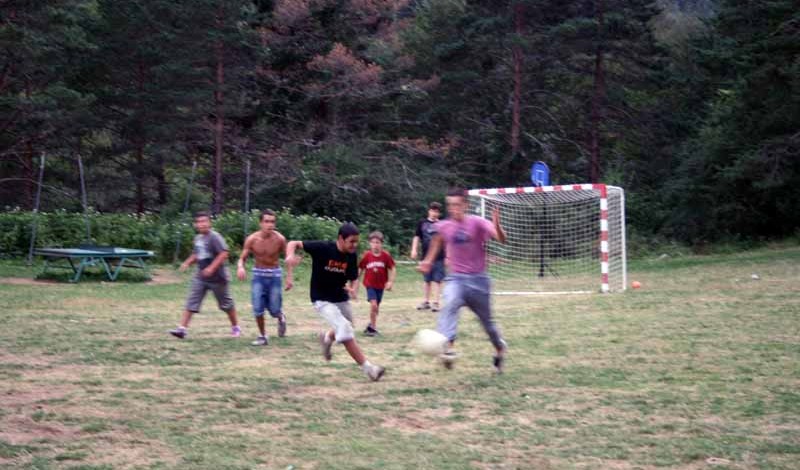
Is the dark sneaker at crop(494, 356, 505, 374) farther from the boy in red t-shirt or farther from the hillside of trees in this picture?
the hillside of trees

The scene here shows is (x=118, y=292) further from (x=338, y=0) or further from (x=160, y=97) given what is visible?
(x=338, y=0)

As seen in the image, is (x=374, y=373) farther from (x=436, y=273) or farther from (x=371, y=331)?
(x=436, y=273)

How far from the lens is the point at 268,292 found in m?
12.5

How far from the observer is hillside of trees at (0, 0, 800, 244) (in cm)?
3225

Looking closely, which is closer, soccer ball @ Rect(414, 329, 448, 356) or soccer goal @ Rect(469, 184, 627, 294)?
soccer ball @ Rect(414, 329, 448, 356)

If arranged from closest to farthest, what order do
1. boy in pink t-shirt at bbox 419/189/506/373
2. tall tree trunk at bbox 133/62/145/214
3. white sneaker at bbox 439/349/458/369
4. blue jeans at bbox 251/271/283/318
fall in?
white sneaker at bbox 439/349/458/369
boy in pink t-shirt at bbox 419/189/506/373
blue jeans at bbox 251/271/283/318
tall tree trunk at bbox 133/62/145/214

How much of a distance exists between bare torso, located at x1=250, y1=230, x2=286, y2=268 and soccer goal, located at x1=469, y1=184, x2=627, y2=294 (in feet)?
33.9

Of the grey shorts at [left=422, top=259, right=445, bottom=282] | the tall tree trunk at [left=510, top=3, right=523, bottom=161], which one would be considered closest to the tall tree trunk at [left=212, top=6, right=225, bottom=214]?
the tall tree trunk at [left=510, top=3, right=523, bottom=161]

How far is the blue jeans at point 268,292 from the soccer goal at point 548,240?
1045 centimetres

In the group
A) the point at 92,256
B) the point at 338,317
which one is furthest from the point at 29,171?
the point at 338,317

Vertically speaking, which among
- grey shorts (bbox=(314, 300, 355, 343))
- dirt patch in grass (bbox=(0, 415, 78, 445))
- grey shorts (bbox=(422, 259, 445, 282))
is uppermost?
grey shorts (bbox=(422, 259, 445, 282))

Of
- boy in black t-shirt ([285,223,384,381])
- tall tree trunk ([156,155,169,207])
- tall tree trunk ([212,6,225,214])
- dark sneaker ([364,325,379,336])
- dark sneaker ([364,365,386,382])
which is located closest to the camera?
dark sneaker ([364,365,386,382])

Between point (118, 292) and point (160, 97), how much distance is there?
48.0 ft

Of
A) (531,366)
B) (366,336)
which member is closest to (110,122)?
(366,336)
